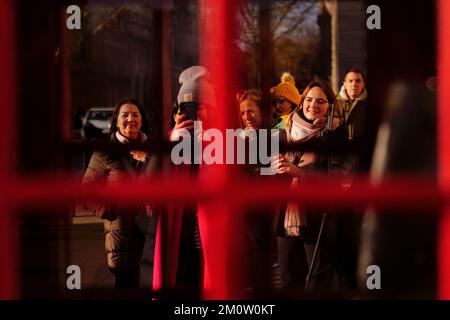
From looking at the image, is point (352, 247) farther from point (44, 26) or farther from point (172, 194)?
point (172, 194)

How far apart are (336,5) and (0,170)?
2.48m

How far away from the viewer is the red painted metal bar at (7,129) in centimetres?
110

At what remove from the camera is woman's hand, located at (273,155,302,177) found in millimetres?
1885

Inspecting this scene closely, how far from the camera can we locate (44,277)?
6.48 ft

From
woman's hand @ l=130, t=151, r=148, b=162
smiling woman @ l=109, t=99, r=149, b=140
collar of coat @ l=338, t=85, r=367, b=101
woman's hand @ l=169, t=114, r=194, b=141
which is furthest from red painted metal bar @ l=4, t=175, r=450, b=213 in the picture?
collar of coat @ l=338, t=85, r=367, b=101

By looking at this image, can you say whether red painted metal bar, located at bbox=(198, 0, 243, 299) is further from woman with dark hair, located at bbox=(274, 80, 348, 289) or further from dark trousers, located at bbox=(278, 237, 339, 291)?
dark trousers, located at bbox=(278, 237, 339, 291)

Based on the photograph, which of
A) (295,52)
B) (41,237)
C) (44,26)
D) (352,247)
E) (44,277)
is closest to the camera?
(44,26)

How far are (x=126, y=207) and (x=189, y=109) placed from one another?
2.68ft

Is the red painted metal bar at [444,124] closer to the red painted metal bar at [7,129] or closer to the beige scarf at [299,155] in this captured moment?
the red painted metal bar at [7,129]

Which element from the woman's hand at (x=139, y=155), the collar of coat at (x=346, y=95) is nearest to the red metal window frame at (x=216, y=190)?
the woman's hand at (x=139, y=155)

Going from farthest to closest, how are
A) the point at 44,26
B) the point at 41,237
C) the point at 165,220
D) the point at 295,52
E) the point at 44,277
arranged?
the point at 295,52 < the point at 165,220 < the point at 41,237 < the point at 44,277 < the point at 44,26

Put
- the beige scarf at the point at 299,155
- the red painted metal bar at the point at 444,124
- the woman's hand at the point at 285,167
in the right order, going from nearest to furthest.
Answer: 1. the red painted metal bar at the point at 444,124
2. the woman's hand at the point at 285,167
3. the beige scarf at the point at 299,155

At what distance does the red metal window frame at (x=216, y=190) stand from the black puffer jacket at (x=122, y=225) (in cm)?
124
